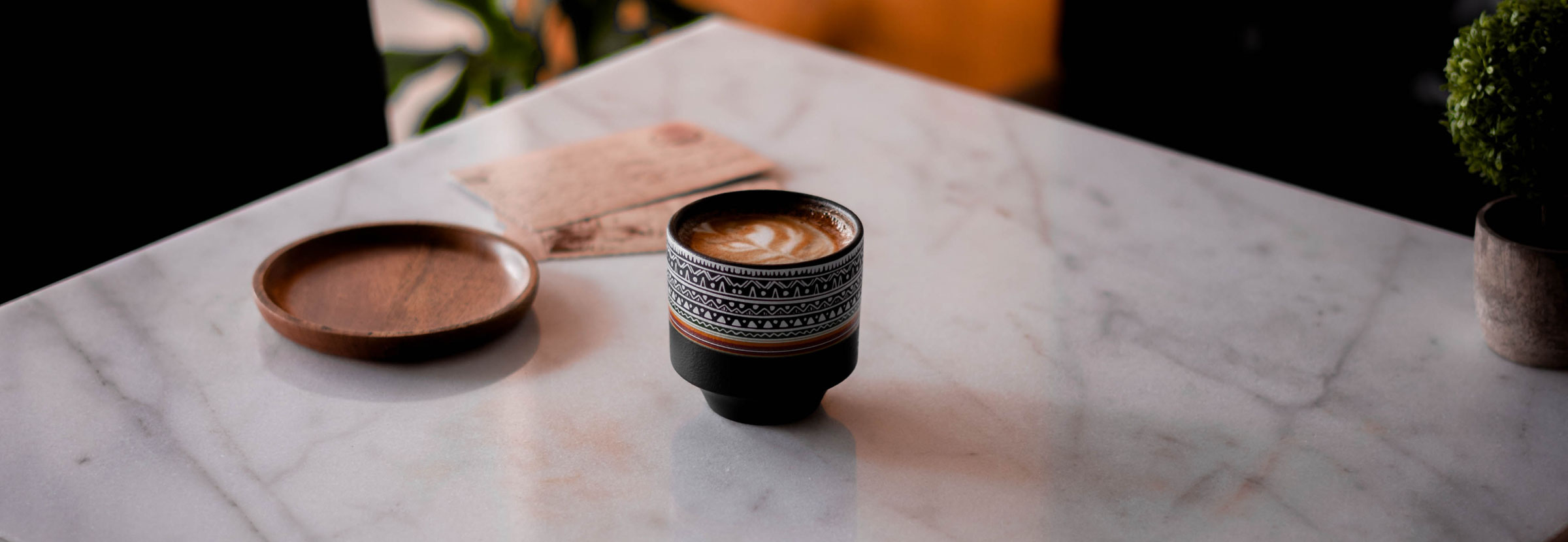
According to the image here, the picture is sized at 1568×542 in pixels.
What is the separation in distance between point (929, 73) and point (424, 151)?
4.67ft

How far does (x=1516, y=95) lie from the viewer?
73 centimetres

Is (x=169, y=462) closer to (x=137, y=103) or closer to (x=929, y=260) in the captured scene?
(x=929, y=260)

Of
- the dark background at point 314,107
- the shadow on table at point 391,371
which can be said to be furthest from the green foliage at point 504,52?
the shadow on table at point 391,371

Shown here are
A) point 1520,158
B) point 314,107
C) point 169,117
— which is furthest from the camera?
point 314,107

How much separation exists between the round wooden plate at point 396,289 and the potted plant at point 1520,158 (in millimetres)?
698

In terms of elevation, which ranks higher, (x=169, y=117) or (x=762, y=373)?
(x=762, y=373)

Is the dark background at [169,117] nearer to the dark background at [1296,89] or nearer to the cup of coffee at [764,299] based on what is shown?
the cup of coffee at [764,299]

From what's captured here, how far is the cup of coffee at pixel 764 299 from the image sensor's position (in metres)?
0.64

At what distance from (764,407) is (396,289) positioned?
13.9 inches

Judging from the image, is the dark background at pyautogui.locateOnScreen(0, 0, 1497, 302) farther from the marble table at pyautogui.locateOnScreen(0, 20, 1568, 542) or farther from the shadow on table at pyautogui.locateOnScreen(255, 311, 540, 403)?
the shadow on table at pyautogui.locateOnScreen(255, 311, 540, 403)

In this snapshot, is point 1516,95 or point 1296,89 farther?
point 1296,89

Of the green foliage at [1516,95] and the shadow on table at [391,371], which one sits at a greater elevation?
the green foliage at [1516,95]

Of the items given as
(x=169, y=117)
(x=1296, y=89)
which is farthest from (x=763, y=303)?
(x=1296, y=89)

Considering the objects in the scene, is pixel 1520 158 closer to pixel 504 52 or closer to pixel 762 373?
pixel 762 373
